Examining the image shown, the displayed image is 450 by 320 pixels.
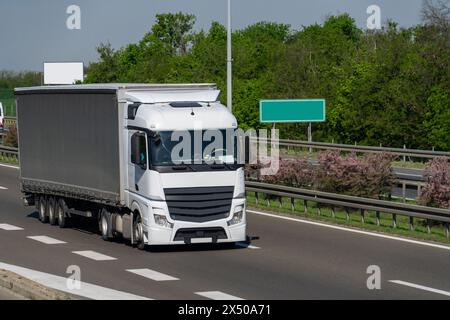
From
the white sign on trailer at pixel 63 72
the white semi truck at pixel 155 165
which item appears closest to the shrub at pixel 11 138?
the white sign on trailer at pixel 63 72

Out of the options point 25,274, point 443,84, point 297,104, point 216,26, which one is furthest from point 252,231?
point 216,26

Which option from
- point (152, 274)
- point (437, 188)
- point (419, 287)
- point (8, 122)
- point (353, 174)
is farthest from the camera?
point (8, 122)

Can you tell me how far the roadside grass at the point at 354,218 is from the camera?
86.5 feet

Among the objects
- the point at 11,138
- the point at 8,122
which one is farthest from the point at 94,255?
the point at 8,122

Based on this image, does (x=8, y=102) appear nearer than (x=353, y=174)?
No

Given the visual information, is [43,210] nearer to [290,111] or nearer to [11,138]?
[290,111]

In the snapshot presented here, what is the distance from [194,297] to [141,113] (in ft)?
22.3

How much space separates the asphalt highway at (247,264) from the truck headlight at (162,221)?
0.59 meters

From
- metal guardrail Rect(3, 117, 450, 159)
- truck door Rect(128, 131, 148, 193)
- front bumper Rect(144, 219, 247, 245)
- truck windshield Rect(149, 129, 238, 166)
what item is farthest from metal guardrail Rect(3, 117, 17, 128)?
front bumper Rect(144, 219, 247, 245)

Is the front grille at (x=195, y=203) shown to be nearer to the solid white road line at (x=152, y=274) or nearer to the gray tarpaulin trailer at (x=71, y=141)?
the gray tarpaulin trailer at (x=71, y=141)

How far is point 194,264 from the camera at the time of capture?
21.2 m

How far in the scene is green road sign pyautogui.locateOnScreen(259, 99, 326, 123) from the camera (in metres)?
44.0

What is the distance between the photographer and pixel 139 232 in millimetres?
23281

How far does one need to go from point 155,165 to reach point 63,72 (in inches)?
2290
